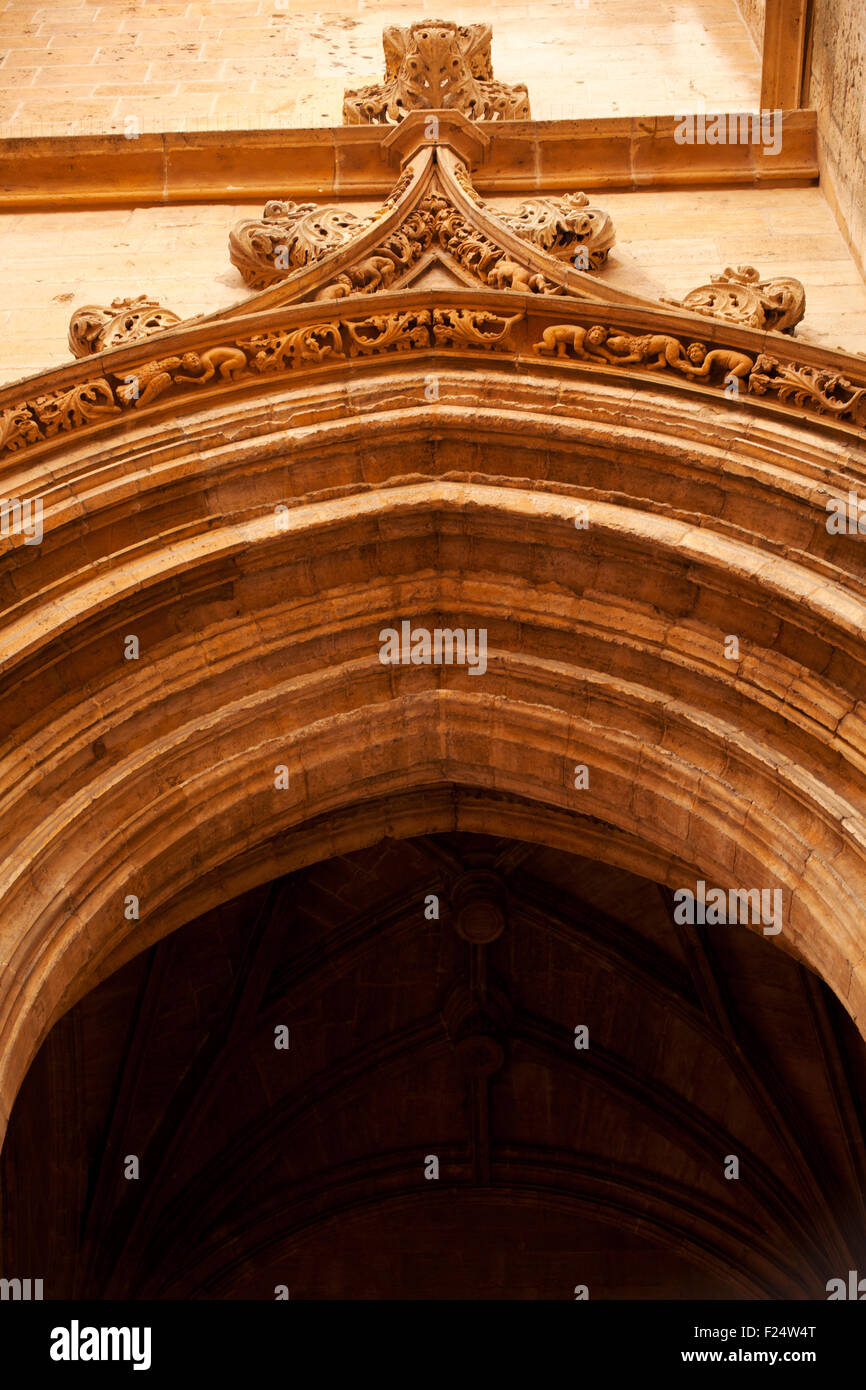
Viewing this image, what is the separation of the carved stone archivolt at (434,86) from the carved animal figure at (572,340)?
2.21 metres

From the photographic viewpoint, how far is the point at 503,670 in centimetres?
570

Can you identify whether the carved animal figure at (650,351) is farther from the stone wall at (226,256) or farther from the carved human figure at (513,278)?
the stone wall at (226,256)

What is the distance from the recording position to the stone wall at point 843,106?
687cm

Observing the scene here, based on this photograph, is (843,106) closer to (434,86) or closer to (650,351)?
(434,86)

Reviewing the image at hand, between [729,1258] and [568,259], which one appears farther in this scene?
[729,1258]

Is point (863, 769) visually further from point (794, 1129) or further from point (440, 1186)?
point (440, 1186)

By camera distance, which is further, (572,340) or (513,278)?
(513,278)

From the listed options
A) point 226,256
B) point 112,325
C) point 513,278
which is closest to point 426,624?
point 513,278

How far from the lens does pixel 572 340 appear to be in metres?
5.99

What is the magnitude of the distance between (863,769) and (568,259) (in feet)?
9.00

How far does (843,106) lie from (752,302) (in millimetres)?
1829

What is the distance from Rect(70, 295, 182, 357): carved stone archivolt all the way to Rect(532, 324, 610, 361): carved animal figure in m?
1.39

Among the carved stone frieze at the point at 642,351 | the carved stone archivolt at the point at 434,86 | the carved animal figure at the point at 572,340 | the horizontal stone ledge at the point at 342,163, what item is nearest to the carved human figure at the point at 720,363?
the carved stone frieze at the point at 642,351

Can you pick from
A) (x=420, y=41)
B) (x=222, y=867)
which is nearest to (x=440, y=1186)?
(x=222, y=867)
